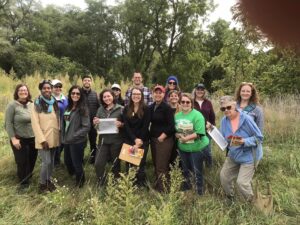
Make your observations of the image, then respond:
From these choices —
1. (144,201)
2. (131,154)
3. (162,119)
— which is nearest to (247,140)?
(162,119)

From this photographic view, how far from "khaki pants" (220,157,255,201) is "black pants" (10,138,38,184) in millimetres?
2853

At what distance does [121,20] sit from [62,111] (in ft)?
84.7

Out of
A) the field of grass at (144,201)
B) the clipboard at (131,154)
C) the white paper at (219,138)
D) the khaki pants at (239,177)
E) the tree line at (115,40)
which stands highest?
the tree line at (115,40)

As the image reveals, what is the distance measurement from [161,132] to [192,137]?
518 millimetres

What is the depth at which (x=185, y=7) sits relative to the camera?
81.5 ft

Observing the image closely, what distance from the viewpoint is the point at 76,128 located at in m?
5.23

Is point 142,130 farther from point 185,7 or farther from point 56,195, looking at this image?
point 185,7

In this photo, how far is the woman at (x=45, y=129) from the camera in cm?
504

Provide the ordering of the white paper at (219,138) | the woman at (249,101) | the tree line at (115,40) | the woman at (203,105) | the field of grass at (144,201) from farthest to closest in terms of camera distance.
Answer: the tree line at (115,40)
the woman at (203,105)
the woman at (249,101)
the white paper at (219,138)
the field of grass at (144,201)

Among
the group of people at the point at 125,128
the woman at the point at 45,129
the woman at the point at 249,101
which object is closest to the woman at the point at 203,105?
the group of people at the point at 125,128

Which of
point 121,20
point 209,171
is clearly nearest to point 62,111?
point 209,171

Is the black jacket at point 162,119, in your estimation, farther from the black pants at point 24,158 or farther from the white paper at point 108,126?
the black pants at point 24,158

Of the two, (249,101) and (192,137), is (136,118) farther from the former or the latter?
(249,101)

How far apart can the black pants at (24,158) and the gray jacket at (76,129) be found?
1.82 ft
